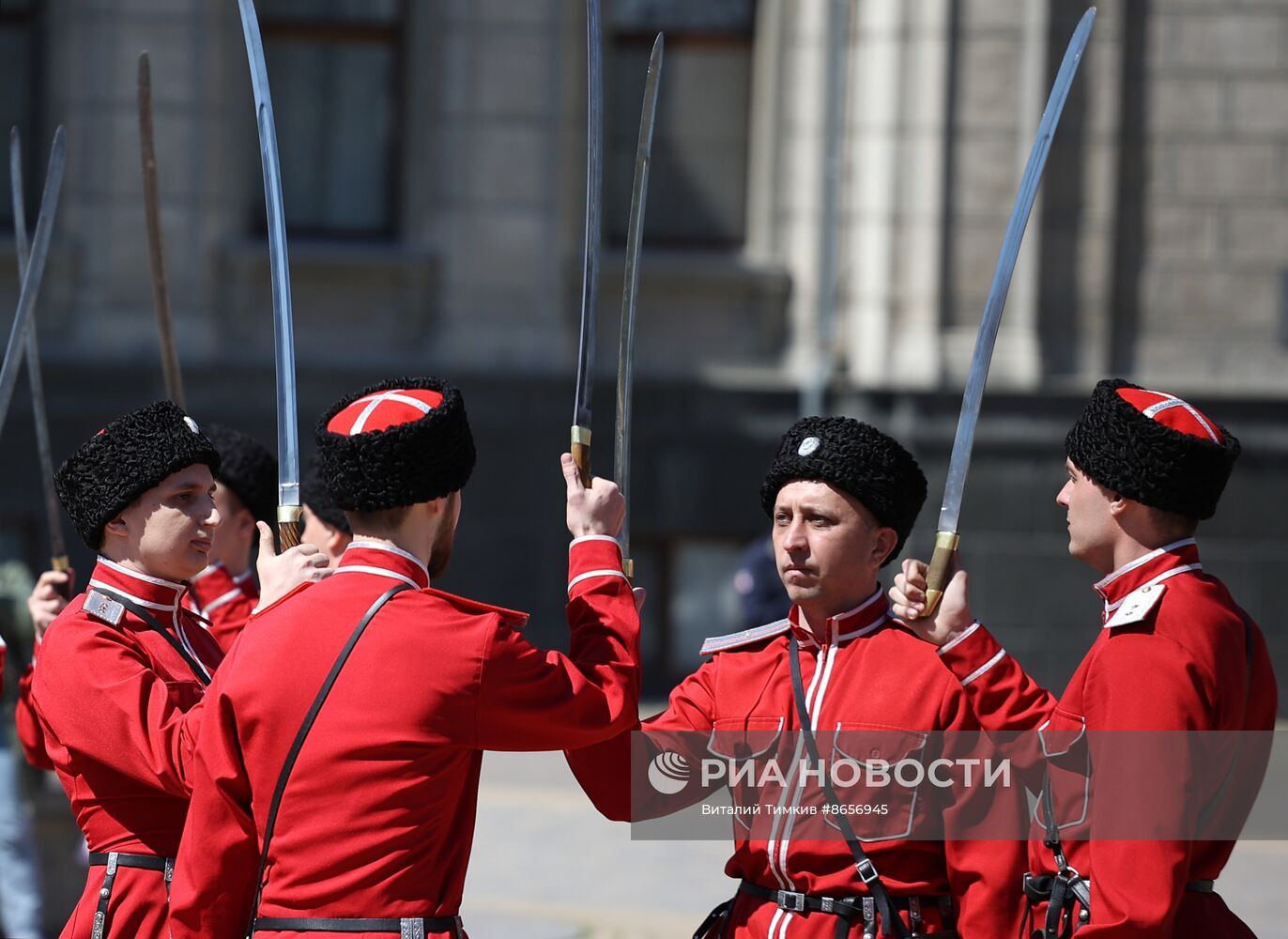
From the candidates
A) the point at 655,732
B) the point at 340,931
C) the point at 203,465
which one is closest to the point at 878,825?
the point at 655,732

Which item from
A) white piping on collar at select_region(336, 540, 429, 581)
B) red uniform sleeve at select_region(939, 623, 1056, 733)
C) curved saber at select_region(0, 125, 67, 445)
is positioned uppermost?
curved saber at select_region(0, 125, 67, 445)

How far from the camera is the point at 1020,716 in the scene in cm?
358

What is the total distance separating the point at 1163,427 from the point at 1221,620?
1.27ft

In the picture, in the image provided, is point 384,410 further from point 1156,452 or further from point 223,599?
point 223,599

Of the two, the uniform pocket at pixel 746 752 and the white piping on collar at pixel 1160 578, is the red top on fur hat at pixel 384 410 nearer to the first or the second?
the uniform pocket at pixel 746 752

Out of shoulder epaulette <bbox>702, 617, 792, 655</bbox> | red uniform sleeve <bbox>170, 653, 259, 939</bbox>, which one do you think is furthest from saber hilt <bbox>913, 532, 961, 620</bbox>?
red uniform sleeve <bbox>170, 653, 259, 939</bbox>

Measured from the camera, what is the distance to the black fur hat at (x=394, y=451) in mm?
3297

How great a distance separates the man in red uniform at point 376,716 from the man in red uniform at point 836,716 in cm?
42

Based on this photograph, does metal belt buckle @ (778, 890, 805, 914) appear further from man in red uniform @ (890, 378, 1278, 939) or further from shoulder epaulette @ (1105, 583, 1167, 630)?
shoulder epaulette @ (1105, 583, 1167, 630)

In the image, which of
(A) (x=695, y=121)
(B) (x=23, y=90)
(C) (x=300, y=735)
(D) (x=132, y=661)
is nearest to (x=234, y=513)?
(D) (x=132, y=661)

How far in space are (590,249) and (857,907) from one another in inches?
54.3

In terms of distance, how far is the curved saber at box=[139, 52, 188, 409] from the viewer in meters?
4.41

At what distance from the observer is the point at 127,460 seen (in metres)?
3.85

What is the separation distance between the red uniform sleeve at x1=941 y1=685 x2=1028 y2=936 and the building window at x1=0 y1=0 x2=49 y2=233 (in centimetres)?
981
